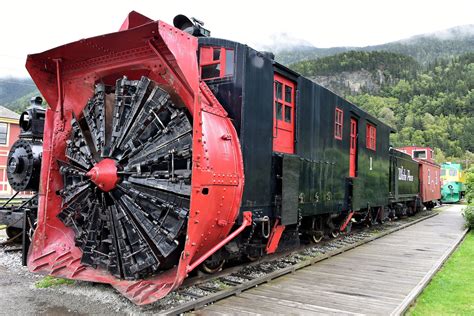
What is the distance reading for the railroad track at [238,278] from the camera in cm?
541

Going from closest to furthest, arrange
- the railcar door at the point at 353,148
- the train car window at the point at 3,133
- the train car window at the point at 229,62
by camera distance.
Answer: the train car window at the point at 229,62, the railcar door at the point at 353,148, the train car window at the point at 3,133

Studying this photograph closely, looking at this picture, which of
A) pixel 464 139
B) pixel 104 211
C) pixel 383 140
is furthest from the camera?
pixel 464 139

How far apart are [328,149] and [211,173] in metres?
4.80

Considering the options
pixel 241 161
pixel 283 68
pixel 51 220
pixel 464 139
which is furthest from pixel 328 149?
pixel 464 139

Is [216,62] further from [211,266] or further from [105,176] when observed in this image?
[211,266]

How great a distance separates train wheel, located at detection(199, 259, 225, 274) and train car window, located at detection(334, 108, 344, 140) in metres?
4.39

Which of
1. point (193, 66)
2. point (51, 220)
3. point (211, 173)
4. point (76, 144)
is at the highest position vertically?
point (193, 66)

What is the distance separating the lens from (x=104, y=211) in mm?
5859

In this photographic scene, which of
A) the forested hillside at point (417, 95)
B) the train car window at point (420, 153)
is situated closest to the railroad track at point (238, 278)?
the train car window at point (420, 153)

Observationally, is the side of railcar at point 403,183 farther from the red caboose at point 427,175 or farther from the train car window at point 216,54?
the train car window at point 216,54

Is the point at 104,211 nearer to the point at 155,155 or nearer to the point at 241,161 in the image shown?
the point at 155,155

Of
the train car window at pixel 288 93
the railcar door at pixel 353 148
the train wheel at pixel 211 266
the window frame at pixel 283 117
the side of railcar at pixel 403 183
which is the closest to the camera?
the train wheel at pixel 211 266

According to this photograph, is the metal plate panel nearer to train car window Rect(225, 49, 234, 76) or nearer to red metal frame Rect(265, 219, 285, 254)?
red metal frame Rect(265, 219, 285, 254)

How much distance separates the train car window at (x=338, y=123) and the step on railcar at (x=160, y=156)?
2129 mm
